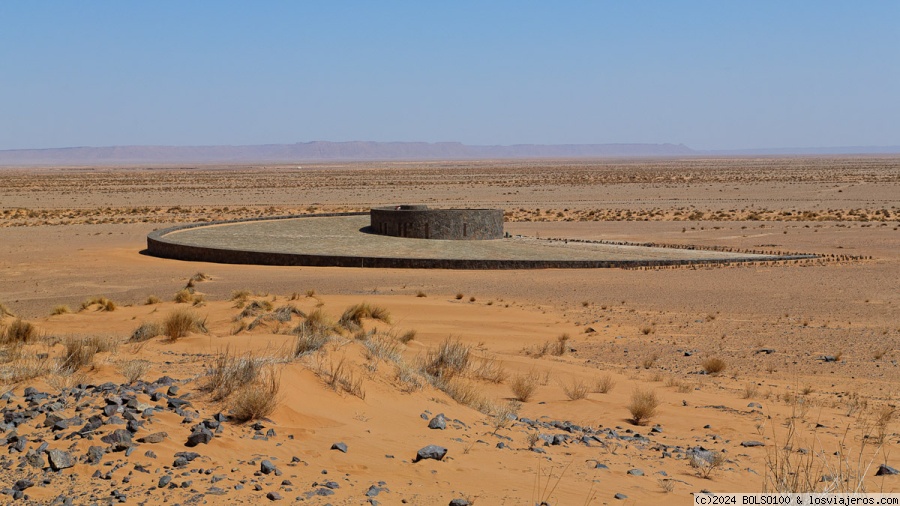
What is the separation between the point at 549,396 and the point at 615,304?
828 centimetres

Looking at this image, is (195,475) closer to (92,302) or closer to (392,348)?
(392,348)

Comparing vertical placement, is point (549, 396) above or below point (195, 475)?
below

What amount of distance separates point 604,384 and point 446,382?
2.07 metres

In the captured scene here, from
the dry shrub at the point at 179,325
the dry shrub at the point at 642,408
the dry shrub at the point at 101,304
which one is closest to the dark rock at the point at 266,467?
the dry shrub at the point at 642,408

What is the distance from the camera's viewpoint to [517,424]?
843 centimetres

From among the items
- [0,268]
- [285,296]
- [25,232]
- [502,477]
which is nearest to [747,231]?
[285,296]

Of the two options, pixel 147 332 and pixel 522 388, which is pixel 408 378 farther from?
pixel 147 332

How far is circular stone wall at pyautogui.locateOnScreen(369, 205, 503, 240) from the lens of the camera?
1111 inches

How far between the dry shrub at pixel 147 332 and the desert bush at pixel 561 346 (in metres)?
5.58

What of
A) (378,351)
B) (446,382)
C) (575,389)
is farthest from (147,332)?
(575,389)

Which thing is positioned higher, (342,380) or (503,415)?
(342,380)

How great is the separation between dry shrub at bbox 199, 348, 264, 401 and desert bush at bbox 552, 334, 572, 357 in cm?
628

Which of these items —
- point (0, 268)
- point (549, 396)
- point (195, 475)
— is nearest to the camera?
point (195, 475)

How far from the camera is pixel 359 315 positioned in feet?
48.9
